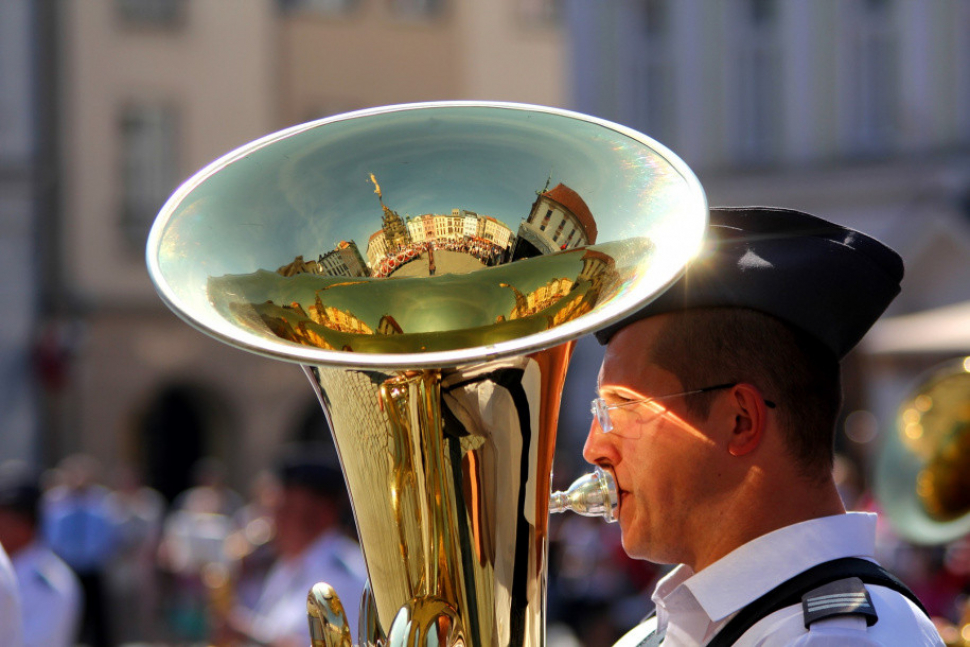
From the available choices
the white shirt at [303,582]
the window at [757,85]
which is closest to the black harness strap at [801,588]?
the white shirt at [303,582]

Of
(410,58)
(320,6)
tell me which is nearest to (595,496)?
(320,6)

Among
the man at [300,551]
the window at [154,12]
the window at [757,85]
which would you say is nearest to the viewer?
the man at [300,551]

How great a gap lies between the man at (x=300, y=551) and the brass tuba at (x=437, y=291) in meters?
3.00

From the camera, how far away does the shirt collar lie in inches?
69.1

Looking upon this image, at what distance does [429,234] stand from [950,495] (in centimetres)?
358


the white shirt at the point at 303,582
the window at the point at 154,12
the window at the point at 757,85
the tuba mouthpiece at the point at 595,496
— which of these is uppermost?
the window at the point at 154,12

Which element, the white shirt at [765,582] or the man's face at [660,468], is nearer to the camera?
the white shirt at [765,582]

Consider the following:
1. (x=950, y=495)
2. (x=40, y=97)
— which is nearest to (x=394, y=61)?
(x=40, y=97)

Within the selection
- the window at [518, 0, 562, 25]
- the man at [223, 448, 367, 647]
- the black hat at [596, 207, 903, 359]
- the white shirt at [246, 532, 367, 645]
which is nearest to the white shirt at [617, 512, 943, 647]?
the black hat at [596, 207, 903, 359]

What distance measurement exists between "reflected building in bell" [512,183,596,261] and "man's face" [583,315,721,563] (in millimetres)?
154

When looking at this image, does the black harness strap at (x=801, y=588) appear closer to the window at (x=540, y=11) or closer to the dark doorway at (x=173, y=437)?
the dark doorway at (x=173, y=437)

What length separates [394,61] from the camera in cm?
2088

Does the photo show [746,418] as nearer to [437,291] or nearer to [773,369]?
[773,369]

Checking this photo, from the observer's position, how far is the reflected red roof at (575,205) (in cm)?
184
